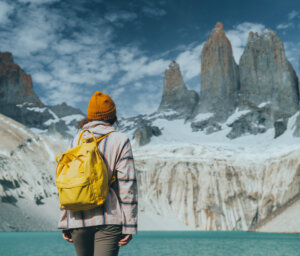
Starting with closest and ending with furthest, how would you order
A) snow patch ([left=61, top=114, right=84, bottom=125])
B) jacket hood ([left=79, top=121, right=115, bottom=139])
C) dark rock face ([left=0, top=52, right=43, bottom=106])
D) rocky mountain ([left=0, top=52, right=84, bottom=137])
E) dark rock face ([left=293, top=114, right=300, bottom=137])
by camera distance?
jacket hood ([left=79, top=121, right=115, bottom=139]) → dark rock face ([left=293, top=114, right=300, bottom=137]) → rocky mountain ([left=0, top=52, right=84, bottom=137]) → dark rock face ([left=0, top=52, right=43, bottom=106]) → snow patch ([left=61, top=114, right=84, bottom=125])

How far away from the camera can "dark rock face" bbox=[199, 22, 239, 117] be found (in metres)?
108

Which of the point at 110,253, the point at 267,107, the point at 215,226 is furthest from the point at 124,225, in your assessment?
the point at 267,107

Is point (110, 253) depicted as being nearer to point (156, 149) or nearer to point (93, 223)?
point (93, 223)

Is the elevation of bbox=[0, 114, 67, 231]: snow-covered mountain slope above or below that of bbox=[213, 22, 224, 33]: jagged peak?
below

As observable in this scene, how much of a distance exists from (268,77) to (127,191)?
10299 cm

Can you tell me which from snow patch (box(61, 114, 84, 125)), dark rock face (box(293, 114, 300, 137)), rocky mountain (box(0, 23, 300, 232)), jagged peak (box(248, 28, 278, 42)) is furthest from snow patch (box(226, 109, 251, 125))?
snow patch (box(61, 114, 84, 125))

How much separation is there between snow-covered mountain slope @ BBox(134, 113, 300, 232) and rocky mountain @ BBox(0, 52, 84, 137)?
7022 cm

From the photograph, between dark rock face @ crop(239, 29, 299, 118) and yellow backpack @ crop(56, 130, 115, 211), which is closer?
yellow backpack @ crop(56, 130, 115, 211)

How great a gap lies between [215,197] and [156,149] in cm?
1662

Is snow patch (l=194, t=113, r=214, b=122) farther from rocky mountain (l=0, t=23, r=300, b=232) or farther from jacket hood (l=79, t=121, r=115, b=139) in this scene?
jacket hood (l=79, t=121, r=115, b=139)

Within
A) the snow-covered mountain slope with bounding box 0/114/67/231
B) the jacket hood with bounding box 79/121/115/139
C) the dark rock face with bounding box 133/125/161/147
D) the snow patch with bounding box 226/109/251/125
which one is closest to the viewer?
the jacket hood with bounding box 79/121/115/139

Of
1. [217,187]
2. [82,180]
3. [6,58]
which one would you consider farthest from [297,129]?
[6,58]

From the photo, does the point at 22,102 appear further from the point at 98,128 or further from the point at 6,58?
the point at 98,128

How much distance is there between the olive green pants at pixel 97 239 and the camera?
276 centimetres
